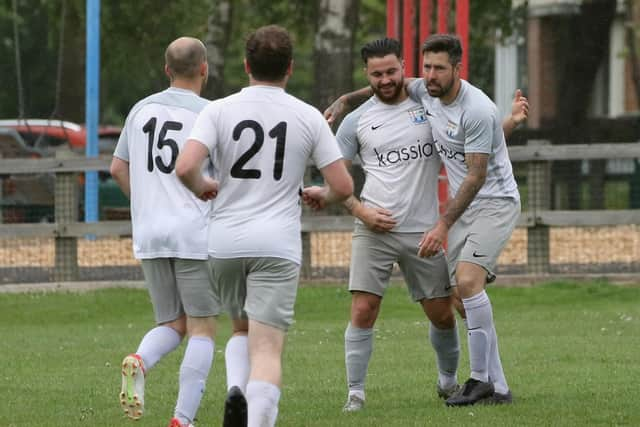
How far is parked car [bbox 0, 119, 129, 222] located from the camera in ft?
60.8

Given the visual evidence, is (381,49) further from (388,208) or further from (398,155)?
(388,208)

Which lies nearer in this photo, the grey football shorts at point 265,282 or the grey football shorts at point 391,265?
the grey football shorts at point 265,282

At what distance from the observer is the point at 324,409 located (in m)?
9.18

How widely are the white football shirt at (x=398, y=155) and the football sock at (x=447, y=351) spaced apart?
2.26 ft

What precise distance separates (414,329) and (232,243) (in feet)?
22.7

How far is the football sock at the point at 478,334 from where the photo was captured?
9.14 meters

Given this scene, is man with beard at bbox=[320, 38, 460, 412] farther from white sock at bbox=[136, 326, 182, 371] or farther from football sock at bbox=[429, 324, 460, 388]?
white sock at bbox=[136, 326, 182, 371]

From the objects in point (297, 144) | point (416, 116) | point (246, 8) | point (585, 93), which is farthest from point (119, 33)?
point (297, 144)

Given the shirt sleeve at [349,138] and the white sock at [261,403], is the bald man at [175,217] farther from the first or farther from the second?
the shirt sleeve at [349,138]

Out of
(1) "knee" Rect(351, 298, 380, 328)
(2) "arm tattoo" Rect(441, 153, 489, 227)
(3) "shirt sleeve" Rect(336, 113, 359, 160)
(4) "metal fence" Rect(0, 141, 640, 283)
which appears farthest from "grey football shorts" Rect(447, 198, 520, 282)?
(4) "metal fence" Rect(0, 141, 640, 283)

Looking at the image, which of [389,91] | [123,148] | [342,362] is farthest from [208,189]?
[342,362]

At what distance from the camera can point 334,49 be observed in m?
21.8

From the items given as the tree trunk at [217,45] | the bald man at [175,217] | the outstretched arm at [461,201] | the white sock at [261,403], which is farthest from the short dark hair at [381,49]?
the tree trunk at [217,45]

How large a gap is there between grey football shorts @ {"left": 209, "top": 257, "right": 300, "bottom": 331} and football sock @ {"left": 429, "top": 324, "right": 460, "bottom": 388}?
2.38 metres
